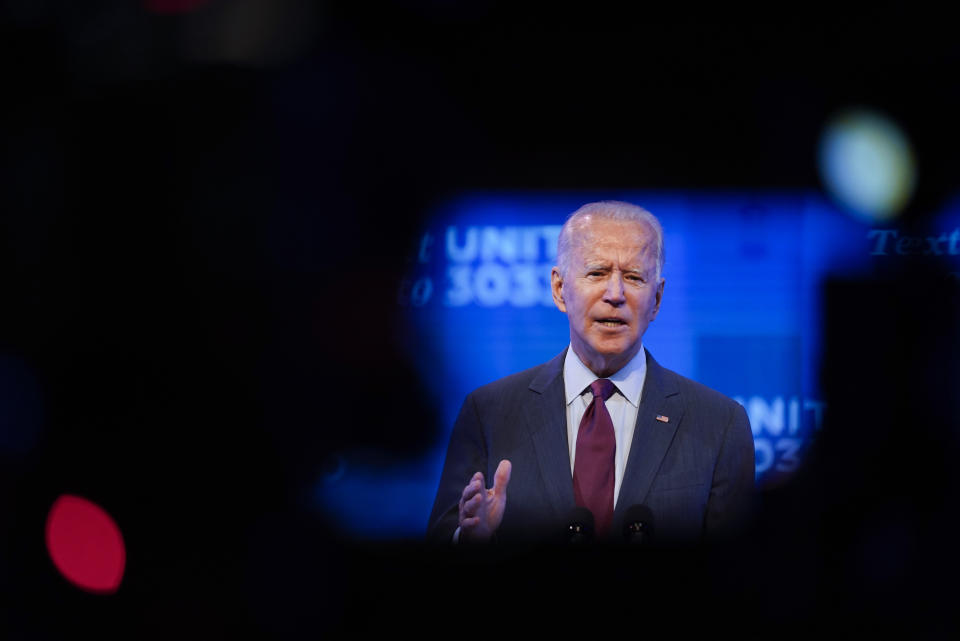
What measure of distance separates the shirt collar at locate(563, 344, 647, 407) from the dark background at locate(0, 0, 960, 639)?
0.53 meters

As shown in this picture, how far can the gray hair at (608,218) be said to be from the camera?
199 centimetres

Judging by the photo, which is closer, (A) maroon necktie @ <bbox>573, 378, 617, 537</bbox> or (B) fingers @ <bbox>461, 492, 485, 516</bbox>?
(B) fingers @ <bbox>461, 492, 485, 516</bbox>

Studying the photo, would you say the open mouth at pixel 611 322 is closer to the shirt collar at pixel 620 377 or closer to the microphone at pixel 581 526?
the shirt collar at pixel 620 377

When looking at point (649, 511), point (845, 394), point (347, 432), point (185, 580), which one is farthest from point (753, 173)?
point (185, 580)

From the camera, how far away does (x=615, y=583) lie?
2297 mm

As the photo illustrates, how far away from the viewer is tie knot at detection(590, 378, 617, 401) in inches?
80.0

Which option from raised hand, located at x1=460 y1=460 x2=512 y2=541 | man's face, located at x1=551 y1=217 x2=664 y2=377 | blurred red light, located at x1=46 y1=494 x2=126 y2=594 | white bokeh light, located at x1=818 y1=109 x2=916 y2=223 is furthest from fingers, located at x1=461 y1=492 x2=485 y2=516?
white bokeh light, located at x1=818 y1=109 x2=916 y2=223

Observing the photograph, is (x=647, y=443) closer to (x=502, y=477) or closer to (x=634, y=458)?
(x=634, y=458)

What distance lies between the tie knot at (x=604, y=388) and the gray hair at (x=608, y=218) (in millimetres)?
289

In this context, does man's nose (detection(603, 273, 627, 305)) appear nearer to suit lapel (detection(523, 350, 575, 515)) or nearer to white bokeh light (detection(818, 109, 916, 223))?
suit lapel (detection(523, 350, 575, 515))

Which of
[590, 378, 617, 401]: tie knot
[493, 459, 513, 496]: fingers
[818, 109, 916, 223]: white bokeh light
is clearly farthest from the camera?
[818, 109, 916, 223]: white bokeh light

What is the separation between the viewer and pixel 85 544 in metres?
2.63

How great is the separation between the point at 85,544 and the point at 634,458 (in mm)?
1850

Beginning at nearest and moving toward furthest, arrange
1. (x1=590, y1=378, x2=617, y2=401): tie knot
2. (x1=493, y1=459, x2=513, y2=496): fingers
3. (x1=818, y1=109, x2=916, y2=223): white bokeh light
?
1. (x1=493, y1=459, x2=513, y2=496): fingers
2. (x1=590, y1=378, x2=617, y2=401): tie knot
3. (x1=818, y1=109, x2=916, y2=223): white bokeh light
